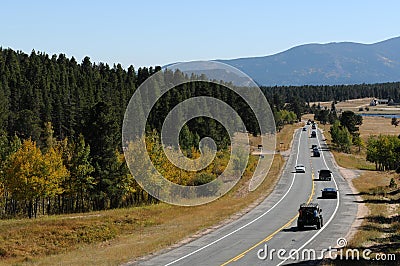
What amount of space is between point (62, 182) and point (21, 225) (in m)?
18.4

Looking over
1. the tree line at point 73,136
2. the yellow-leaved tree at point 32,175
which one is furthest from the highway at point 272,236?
the yellow-leaved tree at point 32,175

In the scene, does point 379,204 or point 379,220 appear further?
point 379,204

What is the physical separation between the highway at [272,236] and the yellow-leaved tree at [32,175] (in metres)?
28.5

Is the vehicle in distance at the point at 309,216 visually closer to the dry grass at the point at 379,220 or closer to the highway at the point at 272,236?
the highway at the point at 272,236

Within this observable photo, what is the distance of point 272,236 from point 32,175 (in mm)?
44844

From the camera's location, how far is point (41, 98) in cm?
13425

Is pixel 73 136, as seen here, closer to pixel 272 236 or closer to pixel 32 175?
pixel 32 175

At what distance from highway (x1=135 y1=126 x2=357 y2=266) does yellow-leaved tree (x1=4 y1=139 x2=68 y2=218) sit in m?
28.5

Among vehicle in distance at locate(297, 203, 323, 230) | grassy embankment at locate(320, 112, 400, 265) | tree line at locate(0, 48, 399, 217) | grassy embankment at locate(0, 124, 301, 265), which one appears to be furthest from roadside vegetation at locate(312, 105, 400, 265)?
tree line at locate(0, 48, 399, 217)

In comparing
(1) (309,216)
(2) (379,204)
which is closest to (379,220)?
(1) (309,216)

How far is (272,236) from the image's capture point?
39.8 meters

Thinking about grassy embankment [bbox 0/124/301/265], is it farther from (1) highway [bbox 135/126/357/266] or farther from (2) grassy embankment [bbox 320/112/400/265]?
(2) grassy embankment [bbox 320/112/400/265]

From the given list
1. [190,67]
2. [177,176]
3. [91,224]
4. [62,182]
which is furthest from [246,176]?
[190,67]

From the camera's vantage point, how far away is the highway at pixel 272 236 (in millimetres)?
31625
